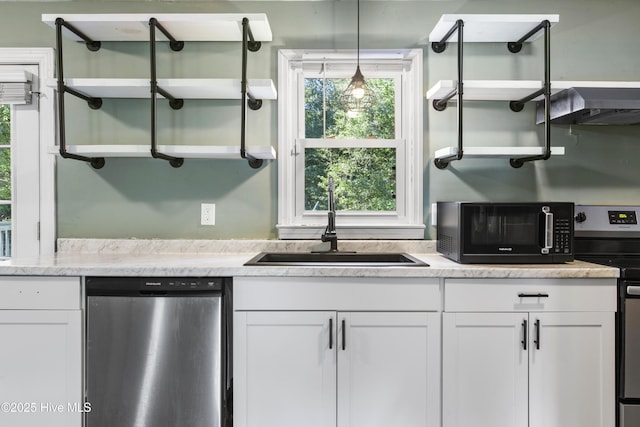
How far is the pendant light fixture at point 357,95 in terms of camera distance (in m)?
1.96

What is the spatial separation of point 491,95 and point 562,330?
1.23 meters

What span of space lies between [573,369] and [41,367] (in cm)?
225

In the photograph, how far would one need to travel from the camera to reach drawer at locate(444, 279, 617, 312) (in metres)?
1.71

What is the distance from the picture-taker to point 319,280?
1.71m

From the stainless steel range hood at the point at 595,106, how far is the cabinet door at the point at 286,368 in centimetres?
150

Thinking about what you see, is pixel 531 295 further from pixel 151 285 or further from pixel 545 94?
pixel 151 285

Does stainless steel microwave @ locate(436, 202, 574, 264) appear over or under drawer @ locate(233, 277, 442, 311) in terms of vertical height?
over

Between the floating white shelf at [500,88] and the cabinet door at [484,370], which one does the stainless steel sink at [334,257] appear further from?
the floating white shelf at [500,88]

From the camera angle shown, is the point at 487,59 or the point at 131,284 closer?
the point at 131,284

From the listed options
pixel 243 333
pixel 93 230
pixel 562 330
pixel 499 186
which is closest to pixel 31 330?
pixel 93 230

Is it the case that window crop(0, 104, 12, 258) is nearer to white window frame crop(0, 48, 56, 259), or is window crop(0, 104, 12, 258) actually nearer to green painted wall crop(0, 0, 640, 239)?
white window frame crop(0, 48, 56, 259)

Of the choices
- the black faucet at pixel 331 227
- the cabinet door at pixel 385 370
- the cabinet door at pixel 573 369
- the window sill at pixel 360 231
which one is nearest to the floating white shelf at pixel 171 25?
the black faucet at pixel 331 227

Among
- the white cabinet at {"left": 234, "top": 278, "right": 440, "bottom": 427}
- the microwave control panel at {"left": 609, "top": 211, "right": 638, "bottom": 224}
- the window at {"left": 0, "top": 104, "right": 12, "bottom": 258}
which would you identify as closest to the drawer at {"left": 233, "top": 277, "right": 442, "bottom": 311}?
the white cabinet at {"left": 234, "top": 278, "right": 440, "bottom": 427}

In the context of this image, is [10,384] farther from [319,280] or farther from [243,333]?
[319,280]
